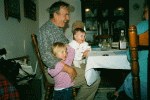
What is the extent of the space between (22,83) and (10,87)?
376 millimetres

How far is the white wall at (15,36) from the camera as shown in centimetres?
187

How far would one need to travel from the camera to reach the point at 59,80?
1.18 m

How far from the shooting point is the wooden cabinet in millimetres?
3906

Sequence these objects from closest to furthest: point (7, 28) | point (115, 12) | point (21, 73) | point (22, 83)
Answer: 1. point (22, 83)
2. point (21, 73)
3. point (7, 28)
4. point (115, 12)

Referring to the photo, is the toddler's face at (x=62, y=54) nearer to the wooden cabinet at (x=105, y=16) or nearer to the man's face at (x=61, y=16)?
the man's face at (x=61, y=16)

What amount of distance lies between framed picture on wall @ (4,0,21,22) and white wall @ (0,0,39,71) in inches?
2.4

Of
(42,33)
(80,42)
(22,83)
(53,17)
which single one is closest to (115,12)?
(80,42)

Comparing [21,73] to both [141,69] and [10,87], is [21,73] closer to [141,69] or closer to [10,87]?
[10,87]

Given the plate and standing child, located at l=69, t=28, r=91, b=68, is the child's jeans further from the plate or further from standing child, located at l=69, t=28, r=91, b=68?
the plate

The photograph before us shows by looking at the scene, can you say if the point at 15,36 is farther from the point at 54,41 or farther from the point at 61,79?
the point at 61,79

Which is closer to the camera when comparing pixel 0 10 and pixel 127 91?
pixel 127 91

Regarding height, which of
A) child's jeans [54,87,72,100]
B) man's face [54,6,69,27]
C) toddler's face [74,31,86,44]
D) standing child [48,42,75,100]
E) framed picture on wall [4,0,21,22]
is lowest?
child's jeans [54,87,72,100]

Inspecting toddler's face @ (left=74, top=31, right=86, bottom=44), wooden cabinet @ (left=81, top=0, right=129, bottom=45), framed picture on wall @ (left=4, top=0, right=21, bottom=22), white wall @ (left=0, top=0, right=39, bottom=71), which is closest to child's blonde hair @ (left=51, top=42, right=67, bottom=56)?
toddler's face @ (left=74, top=31, right=86, bottom=44)

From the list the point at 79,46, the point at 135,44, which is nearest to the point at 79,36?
the point at 79,46
